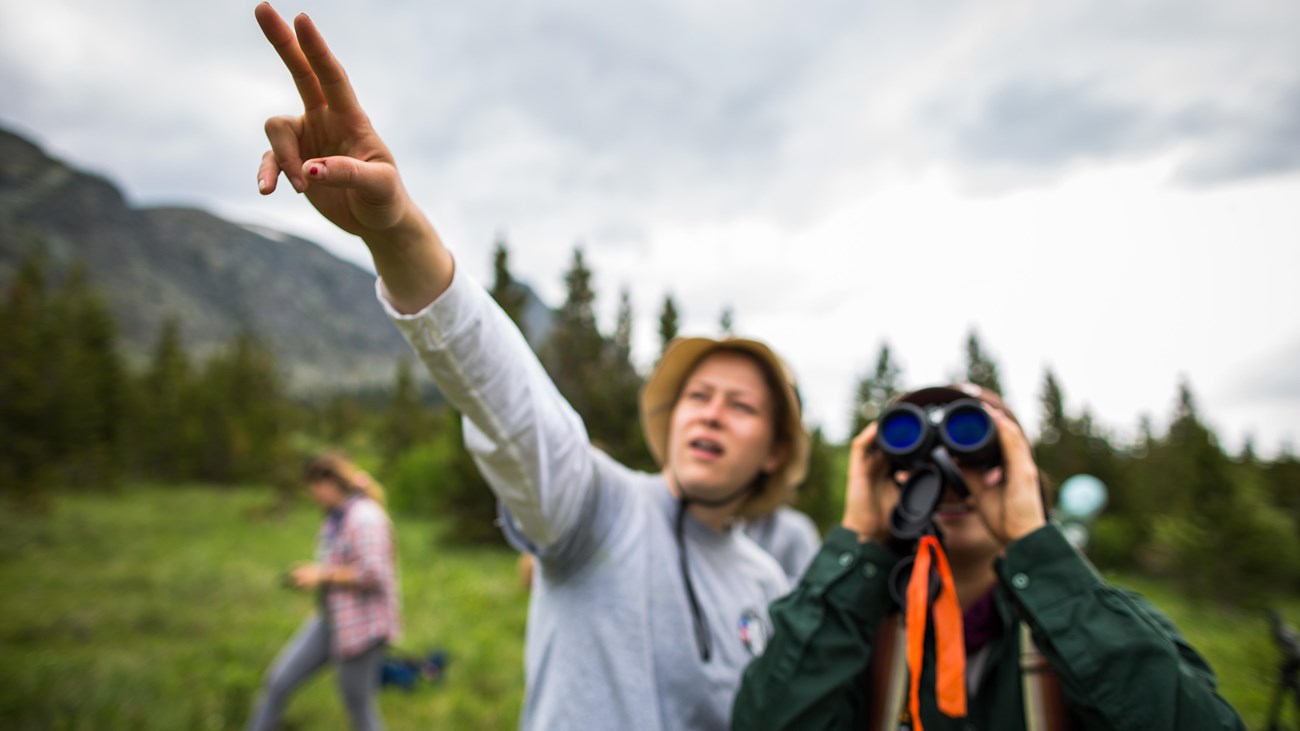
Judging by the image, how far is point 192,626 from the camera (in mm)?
9266

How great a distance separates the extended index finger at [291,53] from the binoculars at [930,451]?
1.57m

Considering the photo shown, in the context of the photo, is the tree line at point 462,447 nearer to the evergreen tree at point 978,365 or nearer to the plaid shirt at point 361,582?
the evergreen tree at point 978,365

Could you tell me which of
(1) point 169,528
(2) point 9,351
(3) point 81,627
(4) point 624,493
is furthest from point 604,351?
(2) point 9,351

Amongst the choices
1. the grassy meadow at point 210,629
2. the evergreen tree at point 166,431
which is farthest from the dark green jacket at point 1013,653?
the evergreen tree at point 166,431

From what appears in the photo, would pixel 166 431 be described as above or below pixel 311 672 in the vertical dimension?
above

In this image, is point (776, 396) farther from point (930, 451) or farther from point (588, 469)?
point (588, 469)

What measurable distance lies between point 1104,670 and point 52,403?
34.4 metres

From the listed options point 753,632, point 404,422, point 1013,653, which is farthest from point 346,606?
point 404,422

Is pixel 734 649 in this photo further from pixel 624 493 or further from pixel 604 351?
pixel 604 351

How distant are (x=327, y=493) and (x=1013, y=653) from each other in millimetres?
4746

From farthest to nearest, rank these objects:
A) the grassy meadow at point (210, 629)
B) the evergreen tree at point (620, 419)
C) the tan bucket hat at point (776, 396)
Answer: the evergreen tree at point (620, 419) → the grassy meadow at point (210, 629) → the tan bucket hat at point (776, 396)

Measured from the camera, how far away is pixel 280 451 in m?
34.6

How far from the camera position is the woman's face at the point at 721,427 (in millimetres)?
1999

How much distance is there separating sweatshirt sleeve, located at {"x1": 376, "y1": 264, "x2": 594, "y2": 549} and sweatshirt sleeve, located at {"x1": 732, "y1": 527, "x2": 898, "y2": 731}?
657mm
